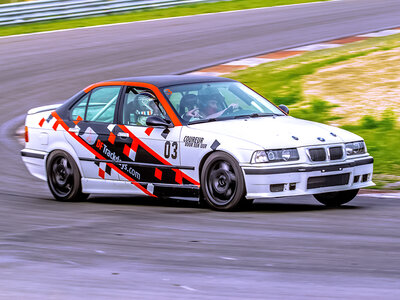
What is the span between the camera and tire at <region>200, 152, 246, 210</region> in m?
8.85

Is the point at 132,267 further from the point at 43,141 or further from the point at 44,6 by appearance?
the point at 44,6

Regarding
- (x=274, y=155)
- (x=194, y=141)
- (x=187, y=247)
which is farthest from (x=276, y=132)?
(x=187, y=247)

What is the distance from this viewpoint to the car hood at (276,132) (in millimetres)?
8875

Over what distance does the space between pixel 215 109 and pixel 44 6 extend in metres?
20.1

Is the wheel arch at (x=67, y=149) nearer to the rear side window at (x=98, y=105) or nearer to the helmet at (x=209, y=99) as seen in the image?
the rear side window at (x=98, y=105)

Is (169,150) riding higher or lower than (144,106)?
lower

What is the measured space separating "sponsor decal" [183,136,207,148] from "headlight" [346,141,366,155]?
4.78 feet

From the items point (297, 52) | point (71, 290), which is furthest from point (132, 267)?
point (297, 52)

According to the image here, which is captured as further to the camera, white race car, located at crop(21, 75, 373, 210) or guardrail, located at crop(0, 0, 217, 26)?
guardrail, located at crop(0, 0, 217, 26)

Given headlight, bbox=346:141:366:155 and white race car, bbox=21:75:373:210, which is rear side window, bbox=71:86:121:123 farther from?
headlight, bbox=346:141:366:155

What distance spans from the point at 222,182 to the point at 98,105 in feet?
7.27

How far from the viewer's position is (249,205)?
921cm

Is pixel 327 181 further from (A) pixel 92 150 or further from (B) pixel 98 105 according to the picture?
(B) pixel 98 105

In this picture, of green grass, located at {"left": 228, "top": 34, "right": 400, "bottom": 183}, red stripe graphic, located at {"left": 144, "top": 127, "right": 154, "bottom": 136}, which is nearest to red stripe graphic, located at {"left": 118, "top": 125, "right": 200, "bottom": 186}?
red stripe graphic, located at {"left": 144, "top": 127, "right": 154, "bottom": 136}
